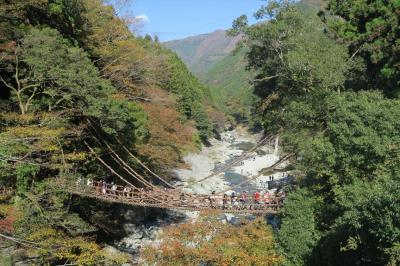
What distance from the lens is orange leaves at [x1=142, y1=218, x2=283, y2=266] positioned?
1139 cm

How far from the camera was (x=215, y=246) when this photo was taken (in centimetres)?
1162

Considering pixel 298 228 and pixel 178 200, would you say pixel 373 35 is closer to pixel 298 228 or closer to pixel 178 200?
pixel 298 228

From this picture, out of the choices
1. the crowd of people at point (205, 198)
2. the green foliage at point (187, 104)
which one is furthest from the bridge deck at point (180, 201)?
the green foliage at point (187, 104)

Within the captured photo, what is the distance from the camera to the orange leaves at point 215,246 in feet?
37.4

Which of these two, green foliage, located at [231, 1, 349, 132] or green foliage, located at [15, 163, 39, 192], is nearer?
green foliage, located at [15, 163, 39, 192]

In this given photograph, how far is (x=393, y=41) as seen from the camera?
17125 mm

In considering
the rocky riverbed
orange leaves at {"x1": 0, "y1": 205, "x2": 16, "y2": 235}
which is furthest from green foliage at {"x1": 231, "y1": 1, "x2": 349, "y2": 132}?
orange leaves at {"x1": 0, "y1": 205, "x2": 16, "y2": 235}

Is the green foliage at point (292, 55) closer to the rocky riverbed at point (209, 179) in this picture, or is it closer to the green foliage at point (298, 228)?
the green foliage at point (298, 228)

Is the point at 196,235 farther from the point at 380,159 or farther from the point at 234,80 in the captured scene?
the point at 234,80

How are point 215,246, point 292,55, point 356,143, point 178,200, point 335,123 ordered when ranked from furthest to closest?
point 292,55 < point 178,200 < point 335,123 < point 215,246 < point 356,143

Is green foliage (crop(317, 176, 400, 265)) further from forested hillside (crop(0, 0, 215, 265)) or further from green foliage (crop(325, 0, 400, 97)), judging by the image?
green foliage (crop(325, 0, 400, 97))

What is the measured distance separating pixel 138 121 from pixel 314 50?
26.0ft

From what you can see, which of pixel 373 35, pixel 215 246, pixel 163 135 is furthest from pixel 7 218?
pixel 373 35

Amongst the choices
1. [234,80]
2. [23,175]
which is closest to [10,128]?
[23,175]
